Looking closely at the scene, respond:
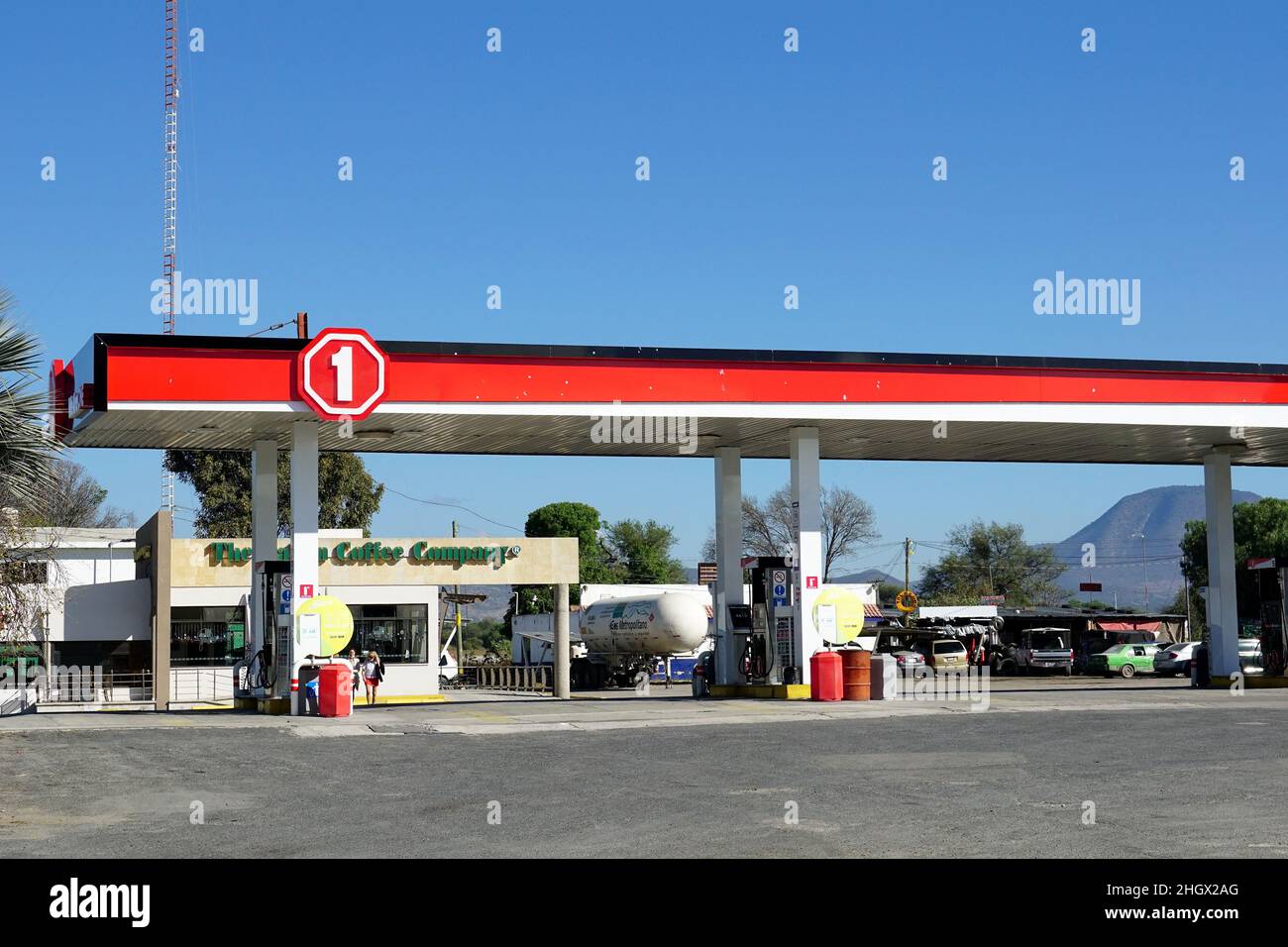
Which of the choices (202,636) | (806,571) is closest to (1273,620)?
(806,571)

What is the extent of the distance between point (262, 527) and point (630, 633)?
74.3 ft

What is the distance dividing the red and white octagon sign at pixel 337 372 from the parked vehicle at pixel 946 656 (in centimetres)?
3333

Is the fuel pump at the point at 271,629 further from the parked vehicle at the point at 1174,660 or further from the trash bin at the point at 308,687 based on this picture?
the parked vehicle at the point at 1174,660

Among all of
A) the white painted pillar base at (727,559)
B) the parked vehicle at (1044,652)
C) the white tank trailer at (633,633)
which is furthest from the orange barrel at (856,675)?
the parked vehicle at (1044,652)

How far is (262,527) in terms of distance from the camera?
92.5ft

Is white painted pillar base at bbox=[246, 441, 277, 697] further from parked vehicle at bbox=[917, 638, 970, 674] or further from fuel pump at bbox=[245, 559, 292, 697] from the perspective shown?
parked vehicle at bbox=[917, 638, 970, 674]

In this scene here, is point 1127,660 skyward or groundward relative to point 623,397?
groundward

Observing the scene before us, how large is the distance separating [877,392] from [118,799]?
17.7 meters

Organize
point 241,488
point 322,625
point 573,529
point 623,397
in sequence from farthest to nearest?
point 573,529 < point 241,488 < point 623,397 < point 322,625

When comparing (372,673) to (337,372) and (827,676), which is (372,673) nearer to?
(337,372)

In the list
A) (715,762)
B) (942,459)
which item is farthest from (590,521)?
(715,762)

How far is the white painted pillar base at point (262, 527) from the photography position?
28.0m

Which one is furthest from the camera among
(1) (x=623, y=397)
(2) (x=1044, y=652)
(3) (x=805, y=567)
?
(2) (x=1044, y=652)
